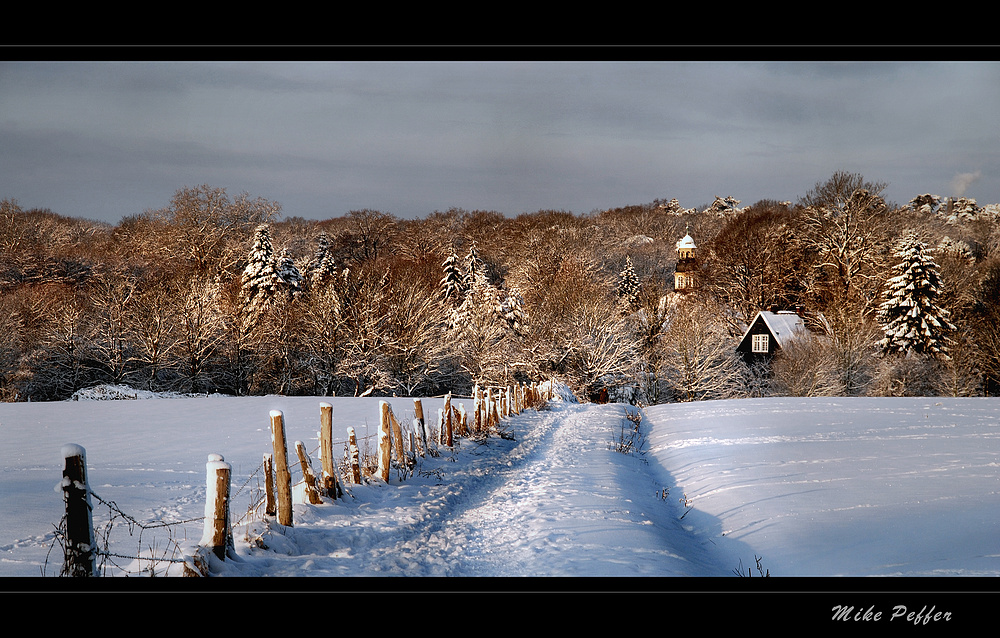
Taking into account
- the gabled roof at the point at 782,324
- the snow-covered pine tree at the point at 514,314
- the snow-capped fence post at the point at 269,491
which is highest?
the snow-covered pine tree at the point at 514,314

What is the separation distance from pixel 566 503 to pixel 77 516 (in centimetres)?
589

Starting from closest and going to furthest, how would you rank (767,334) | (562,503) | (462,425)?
(562,503)
(462,425)
(767,334)

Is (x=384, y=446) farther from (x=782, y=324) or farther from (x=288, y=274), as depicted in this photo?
(x=782, y=324)

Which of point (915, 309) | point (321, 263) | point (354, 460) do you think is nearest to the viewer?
point (354, 460)

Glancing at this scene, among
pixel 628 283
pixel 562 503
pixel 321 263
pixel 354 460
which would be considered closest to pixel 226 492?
pixel 354 460

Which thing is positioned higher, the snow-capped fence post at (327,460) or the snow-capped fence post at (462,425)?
the snow-capped fence post at (327,460)

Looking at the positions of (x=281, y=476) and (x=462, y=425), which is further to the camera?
(x=462, y=425)

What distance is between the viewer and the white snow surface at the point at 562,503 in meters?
5.66

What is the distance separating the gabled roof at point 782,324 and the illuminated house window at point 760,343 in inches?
38.0

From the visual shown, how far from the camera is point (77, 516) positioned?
3.84 meters

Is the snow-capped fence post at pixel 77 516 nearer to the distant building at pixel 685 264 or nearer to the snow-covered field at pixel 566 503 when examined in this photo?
the snow-covered field at pixel 566 503

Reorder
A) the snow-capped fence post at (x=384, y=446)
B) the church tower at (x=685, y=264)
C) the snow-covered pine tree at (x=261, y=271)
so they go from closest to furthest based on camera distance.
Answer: the snow-capped fence post at (x=384, y=446)
the snow-covered pine tree at (x=261, y=271)
the church tower at (x=685, y=264)

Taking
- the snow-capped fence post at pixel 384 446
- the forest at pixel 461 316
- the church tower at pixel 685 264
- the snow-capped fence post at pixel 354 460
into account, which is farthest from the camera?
the church tower at pixel 685 264

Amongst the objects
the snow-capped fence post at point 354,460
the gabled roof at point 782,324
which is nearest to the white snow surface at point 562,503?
the snow-capped fence post at point 354,460
